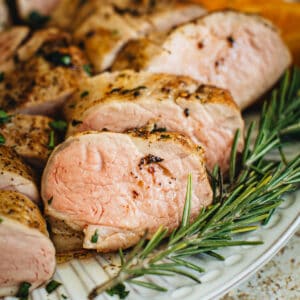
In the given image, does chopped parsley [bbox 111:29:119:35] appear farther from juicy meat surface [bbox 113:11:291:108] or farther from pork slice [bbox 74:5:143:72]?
juicy meat surface [bbox 113:11:291:108]

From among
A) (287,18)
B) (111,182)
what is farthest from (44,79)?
(287,18)

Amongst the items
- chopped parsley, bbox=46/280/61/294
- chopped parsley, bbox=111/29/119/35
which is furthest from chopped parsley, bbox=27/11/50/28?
chopped parsley, bbox=46/280/61/294

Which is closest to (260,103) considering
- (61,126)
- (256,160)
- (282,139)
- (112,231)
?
(282,139)

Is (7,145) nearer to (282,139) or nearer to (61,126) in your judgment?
(61,126)

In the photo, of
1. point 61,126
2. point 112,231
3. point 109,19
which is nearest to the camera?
point 112,231

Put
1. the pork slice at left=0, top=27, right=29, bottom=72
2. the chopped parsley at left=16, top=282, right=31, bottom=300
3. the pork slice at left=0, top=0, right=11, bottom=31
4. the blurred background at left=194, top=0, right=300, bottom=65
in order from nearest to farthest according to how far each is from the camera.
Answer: the chopped parsley at left=16, top=282, right=31, bottom=300, the pork slice at left=0, top=27, right=29, bottom=72, the blurred background at left=194, top=0, right=300, bottom=65, the pork slice at left=0, top=0, right=11, bottom=31

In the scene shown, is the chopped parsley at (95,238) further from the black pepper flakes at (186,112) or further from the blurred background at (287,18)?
the blurred background at (287,18)
